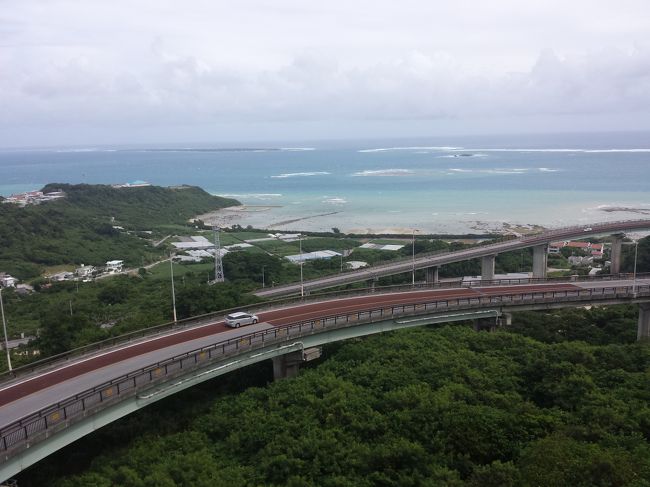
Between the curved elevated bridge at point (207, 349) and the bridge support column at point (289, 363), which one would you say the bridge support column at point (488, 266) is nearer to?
the curved elevated bridge at point (207, 349)

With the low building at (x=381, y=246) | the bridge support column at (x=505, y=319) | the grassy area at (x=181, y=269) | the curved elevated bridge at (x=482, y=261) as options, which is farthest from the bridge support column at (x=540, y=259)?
the grassy area at (x=181, y=269)

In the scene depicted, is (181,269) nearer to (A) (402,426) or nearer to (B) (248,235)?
(B) (248,235)

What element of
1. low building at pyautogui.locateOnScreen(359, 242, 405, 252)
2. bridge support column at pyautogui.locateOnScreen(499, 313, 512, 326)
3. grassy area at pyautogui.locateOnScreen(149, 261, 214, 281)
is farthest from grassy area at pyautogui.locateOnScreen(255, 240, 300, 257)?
bridge support column at pyautogui.locateOnScreen(499, 313, 512, 326)

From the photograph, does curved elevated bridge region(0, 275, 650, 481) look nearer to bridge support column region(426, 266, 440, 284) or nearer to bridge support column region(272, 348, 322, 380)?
bridge support column region(272, 348, 322, 380)

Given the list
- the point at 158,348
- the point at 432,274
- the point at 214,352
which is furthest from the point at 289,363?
the point at 432,274

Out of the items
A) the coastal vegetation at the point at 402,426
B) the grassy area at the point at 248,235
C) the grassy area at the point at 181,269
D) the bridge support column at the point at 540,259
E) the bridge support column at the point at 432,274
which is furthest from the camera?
the grassy area at the point at 248,235
